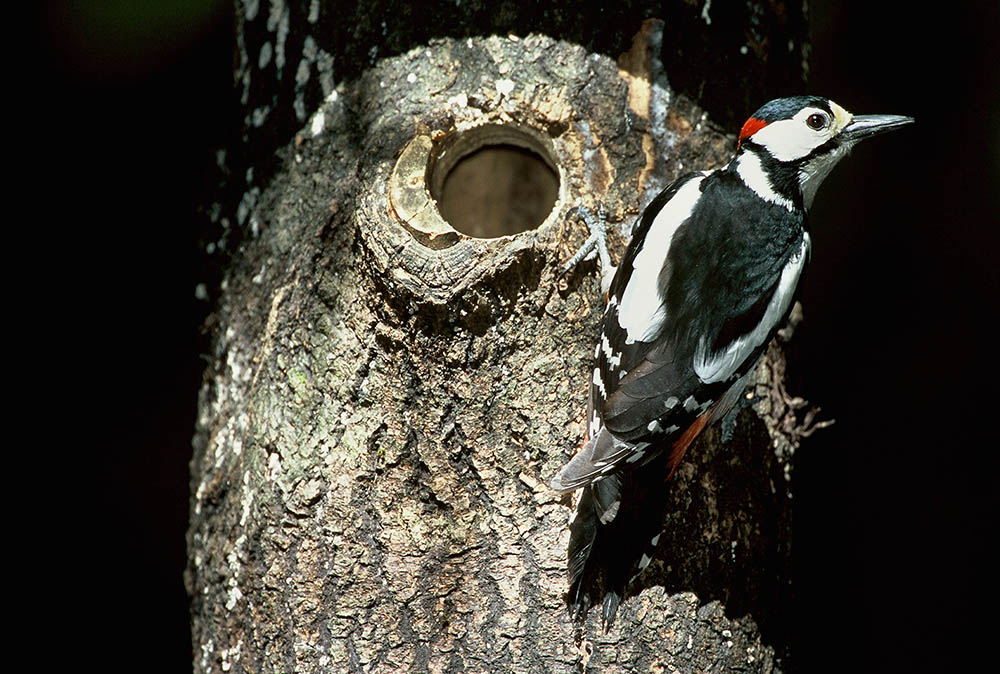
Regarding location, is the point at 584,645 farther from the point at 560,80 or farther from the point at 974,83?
the point at 974,83

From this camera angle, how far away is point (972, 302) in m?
3.06

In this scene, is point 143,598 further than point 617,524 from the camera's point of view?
Yes

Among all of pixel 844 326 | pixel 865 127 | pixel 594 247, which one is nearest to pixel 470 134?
pixel 594 247

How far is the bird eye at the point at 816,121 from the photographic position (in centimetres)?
183

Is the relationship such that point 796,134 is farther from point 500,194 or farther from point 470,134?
point 500,194

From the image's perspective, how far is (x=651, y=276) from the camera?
1.77 m

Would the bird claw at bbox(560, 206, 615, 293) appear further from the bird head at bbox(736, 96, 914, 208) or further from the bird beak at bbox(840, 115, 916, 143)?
the bird beak at bbox(840, 115, 916, 143)

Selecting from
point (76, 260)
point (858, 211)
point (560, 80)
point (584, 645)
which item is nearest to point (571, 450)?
point (584, 645)

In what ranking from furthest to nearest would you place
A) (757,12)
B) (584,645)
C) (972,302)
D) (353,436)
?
1. (972,302)
2. (757,12)
3. (353,436)
4. (584,645)

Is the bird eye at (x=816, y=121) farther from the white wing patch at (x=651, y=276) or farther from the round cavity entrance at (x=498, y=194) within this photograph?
the round cavity entrance at (x=498, y=194)

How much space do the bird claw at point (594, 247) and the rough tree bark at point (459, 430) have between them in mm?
19

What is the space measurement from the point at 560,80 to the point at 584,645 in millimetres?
1104

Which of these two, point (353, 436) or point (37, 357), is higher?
point (37, 357)

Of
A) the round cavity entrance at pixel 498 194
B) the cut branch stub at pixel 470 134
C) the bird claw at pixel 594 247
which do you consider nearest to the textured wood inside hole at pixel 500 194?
the round cavity entrance at pixel 498 194
